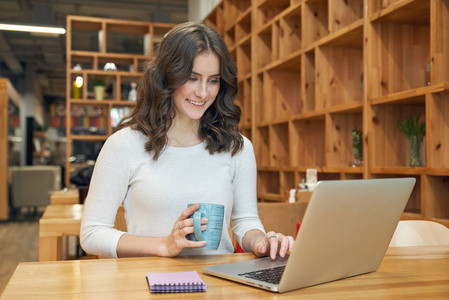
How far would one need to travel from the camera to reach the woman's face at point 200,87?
1.58 metres

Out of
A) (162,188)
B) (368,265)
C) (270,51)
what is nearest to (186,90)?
(162,188)

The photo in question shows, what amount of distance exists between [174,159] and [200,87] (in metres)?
0.25

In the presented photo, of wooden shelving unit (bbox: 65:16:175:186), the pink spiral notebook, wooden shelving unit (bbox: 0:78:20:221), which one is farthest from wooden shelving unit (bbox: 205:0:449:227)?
wooden shelving unit (bbox: 0:78:20:221)

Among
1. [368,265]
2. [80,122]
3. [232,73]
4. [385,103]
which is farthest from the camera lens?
[80,122]

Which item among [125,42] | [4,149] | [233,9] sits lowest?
[4,149]

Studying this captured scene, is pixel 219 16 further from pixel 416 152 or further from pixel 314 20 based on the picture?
pixel 416 152

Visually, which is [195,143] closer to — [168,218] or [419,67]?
[168,218]

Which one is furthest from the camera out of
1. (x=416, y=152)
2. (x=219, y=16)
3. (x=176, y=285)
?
(x=219, y=16)

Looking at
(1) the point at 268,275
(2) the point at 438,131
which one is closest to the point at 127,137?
(1) the point at 268,275

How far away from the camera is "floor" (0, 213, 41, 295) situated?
4647 mm

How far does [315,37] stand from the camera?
134 inches

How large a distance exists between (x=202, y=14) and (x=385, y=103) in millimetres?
4023

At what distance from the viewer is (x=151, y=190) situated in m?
1.53

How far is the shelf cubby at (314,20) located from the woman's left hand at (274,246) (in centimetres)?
237
